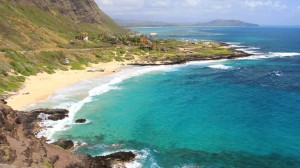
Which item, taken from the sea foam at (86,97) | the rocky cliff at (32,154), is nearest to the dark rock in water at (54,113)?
the sea foam at (86,97)

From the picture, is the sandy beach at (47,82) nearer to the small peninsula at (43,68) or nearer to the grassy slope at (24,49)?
the small peninsula at (43,68)

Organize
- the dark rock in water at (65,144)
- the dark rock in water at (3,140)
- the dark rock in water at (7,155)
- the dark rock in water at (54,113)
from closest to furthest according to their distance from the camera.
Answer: the dark rock in water at (7,155) < the dark rock in water at (3,140) < the dark rock in water at (65,144) < the dark rock in water at (54,113)

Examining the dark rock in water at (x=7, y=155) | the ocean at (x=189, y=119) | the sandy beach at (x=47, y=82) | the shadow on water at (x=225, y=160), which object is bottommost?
the shadow on water at (x=225, y=160)

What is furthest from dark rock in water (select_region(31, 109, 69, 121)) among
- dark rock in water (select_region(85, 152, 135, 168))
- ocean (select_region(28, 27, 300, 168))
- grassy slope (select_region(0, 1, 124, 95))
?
Answer: dark rock in water (select_region(85, 152, 135, 168))

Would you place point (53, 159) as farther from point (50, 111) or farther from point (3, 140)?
point (50, 111)

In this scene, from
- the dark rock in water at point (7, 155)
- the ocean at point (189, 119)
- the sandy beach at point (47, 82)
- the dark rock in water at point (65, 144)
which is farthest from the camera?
the sandy beach at point (47, 82)

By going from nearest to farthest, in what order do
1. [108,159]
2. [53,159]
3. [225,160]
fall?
[53,159] → [108,159] → [225,160]

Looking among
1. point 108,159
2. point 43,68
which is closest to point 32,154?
point 108,159

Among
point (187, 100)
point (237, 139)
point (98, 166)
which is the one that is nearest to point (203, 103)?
point (187, 100)
